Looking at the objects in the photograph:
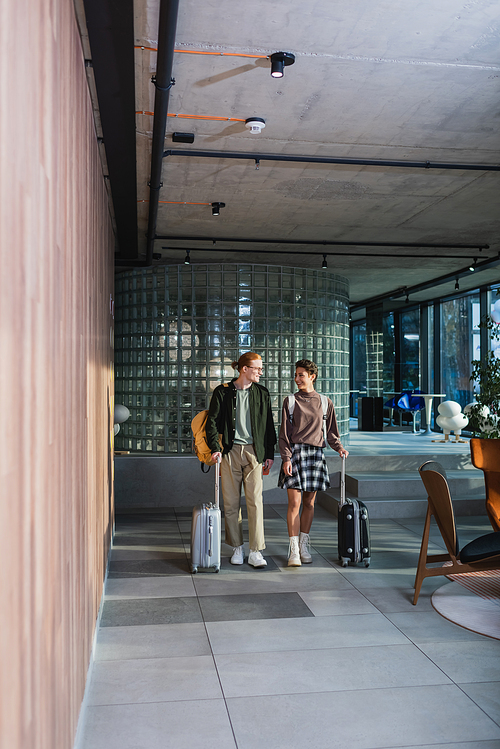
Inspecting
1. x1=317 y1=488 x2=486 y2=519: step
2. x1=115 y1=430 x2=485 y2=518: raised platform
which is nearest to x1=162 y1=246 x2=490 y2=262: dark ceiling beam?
x1=115 y1=430 x2=485 y2=518: raised platform

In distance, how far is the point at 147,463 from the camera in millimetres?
7281

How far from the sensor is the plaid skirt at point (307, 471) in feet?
15.4

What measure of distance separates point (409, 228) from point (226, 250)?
7.50 ft

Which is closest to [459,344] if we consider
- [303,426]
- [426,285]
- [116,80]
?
[426,285]

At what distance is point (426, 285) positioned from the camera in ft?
35.9

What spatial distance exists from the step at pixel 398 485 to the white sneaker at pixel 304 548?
2.04 meters

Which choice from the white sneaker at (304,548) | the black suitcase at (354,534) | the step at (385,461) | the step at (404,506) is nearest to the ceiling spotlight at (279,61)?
the black suitcase at (354,534)

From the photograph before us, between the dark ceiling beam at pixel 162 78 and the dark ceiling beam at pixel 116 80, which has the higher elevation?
the dark ceiling beam at pixel 162 78

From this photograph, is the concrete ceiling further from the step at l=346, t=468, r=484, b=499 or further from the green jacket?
the step at l=346, t=468, r=484, b=499

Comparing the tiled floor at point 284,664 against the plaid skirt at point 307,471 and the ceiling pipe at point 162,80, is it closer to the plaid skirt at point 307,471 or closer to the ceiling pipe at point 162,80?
the plaid skirt at point 307,471

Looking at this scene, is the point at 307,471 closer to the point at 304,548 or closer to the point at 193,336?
the point at 304,548

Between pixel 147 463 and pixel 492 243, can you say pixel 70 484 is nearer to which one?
pixel 147 463

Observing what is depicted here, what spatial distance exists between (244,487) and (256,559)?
0.53 m

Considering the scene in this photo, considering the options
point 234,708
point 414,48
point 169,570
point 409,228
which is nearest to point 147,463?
point 169,570
